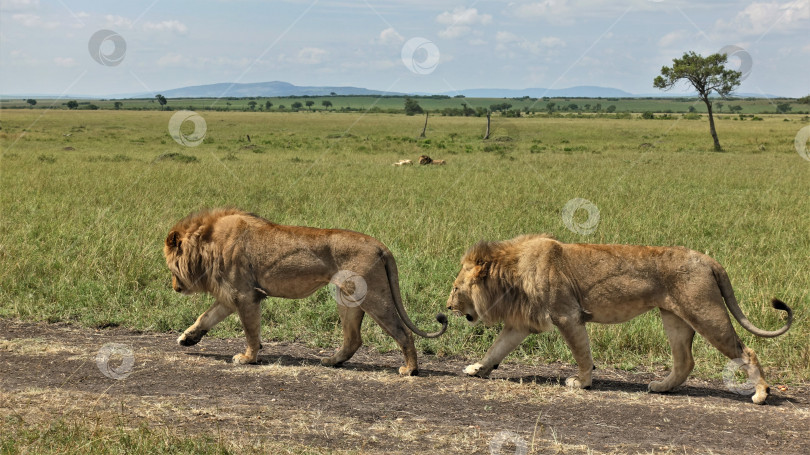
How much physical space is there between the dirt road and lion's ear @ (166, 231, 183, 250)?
911 millimetres

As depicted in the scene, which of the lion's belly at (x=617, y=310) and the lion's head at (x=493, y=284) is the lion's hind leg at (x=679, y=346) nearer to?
the lion's belly at (x=617, y=310)

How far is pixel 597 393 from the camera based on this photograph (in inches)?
222

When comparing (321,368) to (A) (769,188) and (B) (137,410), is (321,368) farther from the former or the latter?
(A) (769,188)

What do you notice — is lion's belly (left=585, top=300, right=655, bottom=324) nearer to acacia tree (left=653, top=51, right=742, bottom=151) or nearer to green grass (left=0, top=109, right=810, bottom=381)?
green grass (left=0, top=109, right=810, bottom=381)

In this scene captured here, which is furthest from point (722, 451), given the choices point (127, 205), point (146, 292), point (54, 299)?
point (127, 205)

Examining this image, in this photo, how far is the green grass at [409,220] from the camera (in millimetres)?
7383

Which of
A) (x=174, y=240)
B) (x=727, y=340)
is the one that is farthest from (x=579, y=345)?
(x=174, y=240)

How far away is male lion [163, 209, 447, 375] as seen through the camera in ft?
19.5

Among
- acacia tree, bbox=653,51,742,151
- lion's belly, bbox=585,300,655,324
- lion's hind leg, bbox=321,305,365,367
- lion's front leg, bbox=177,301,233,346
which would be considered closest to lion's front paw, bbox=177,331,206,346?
lion's front leg, bbox=177,301,233,346

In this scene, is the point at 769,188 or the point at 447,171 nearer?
the point at 769,188

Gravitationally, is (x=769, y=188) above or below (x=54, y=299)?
above

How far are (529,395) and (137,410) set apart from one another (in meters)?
2.66

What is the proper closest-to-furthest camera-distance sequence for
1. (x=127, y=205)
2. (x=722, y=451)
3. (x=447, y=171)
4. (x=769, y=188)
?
(x=722, y=451)
(x=127, y=205)
(x=769, y=188)
(x=447, y=171)

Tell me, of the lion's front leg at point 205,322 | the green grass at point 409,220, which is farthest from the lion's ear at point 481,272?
the lion's front leg at point 205,322
